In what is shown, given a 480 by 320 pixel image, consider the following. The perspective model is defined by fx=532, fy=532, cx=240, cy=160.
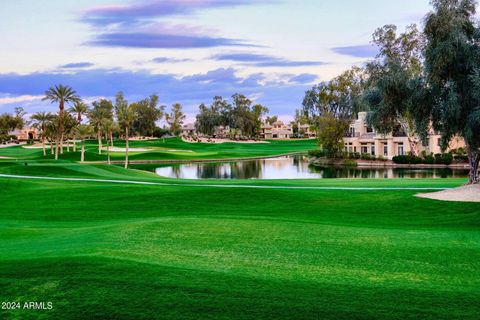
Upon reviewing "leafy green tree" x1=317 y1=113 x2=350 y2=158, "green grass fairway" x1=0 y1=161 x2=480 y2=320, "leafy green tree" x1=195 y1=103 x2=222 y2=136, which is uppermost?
"leafy green tree" x1=195 y1=103 x2=222 y2=136

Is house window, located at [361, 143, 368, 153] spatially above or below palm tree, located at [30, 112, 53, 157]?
below

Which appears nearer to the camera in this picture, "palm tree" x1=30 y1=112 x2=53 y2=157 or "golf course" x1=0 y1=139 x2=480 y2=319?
"golf course" x1=0 y1=139 x2=480 y2=319

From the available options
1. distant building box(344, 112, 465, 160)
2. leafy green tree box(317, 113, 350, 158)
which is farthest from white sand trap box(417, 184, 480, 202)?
leafy green tree box(317, 113, 350, 158)

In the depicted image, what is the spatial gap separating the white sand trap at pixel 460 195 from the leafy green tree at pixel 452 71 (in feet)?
A: 7.25

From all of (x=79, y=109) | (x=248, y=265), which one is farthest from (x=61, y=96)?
(x=248, y=265)

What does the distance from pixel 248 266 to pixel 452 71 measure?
18.2 meters

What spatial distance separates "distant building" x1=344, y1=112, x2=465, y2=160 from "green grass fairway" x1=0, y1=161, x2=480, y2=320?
207ft

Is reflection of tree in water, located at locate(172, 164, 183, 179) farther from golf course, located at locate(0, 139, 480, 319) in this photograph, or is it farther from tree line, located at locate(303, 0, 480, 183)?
golf course, located at locate(0, 139, 480, 319)

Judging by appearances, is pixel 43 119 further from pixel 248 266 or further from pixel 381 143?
pixel 248 266

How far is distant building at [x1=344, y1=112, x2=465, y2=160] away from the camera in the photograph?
8081 centimetres

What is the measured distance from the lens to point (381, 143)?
8744 cm

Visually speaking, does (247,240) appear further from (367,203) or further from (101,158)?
(101,158)

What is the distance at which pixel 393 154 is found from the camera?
85.1 meters

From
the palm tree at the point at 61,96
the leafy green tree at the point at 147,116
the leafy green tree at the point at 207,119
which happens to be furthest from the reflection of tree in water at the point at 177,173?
the leafy green tree at the point at 207,119
